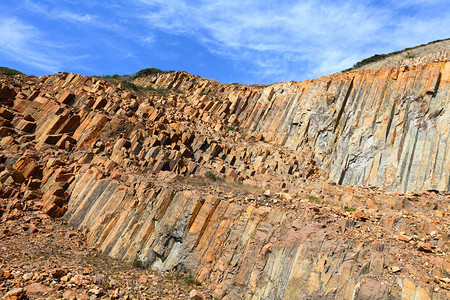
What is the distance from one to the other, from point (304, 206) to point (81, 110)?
20.0 meters

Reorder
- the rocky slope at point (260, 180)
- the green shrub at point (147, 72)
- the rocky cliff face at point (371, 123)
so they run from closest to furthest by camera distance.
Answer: the rocky slope at point (260, 180)
the rocky cliff face at point (371, 123)
the green shrub at point (147, 72)

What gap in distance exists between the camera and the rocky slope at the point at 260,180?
1076cm

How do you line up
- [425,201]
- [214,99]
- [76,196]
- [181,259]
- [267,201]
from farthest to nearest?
[214,99] < [76,196] < [425,201] < [267,201] < [181,259]

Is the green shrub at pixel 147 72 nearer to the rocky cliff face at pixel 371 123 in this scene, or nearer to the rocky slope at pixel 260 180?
the rocky slope at pixel 260 180

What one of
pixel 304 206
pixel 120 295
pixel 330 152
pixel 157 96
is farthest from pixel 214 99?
pixel 120 295

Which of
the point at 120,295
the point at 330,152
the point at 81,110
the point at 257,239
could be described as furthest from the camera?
the point at 330,152

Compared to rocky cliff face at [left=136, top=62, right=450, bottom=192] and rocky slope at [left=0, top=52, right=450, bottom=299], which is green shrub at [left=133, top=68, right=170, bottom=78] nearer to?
rocky slope at [left=0, top=52, right=450, bottom=299]

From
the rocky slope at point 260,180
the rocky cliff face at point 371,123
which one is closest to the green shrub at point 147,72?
the rocky slope at point 260,180

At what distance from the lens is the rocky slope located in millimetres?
10758

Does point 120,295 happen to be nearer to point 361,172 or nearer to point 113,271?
point 113,271

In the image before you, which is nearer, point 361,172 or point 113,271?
point 113,271

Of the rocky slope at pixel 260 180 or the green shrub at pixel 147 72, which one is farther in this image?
the green shrub at pixel 147 72

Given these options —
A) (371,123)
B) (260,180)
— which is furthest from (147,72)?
(371,123)

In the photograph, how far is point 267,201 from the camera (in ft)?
49.8
